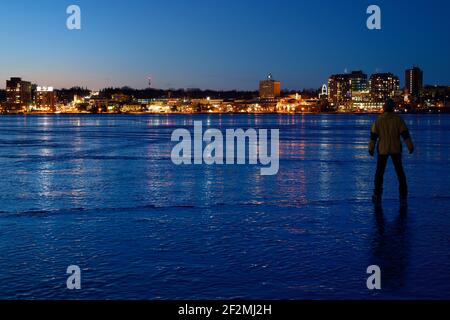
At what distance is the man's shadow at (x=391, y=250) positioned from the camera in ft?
18.2

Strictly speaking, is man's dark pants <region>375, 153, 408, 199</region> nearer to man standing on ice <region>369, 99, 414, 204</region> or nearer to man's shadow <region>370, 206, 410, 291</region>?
man standing on ice <region>369, 99, 414, 204</region>

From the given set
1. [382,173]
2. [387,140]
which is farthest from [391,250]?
[387,140]

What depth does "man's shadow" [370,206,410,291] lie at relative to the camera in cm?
554

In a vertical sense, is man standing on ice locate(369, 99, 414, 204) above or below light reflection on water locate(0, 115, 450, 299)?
above

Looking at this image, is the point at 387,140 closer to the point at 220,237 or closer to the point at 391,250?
the point at 391,250

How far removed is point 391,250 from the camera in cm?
662

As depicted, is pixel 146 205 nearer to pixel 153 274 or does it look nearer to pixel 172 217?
pixel 172 217

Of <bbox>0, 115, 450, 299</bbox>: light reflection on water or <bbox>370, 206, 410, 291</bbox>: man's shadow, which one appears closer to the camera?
<bbox>0, 115, 450, 299</bbox>: light reflection on water

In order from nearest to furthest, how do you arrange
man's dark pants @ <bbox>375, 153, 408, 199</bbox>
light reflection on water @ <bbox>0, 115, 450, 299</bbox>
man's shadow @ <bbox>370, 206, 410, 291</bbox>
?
light reflection on water @ <bbox>0, 115, 450, 299</bbox>
man's shadow @ <bbox>370, 206, 410, 291</bbox>
man's dark pants @ <bbox>375, 153, 408, 199</bbox>

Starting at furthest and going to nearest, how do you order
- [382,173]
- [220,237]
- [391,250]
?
[382,173] < [220,237] < [391,250]

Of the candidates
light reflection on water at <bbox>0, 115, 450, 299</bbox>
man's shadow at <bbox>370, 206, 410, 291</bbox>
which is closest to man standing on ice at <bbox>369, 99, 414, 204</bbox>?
light reflection on water at <bbox>0, 115, 450, 299</bbox>
